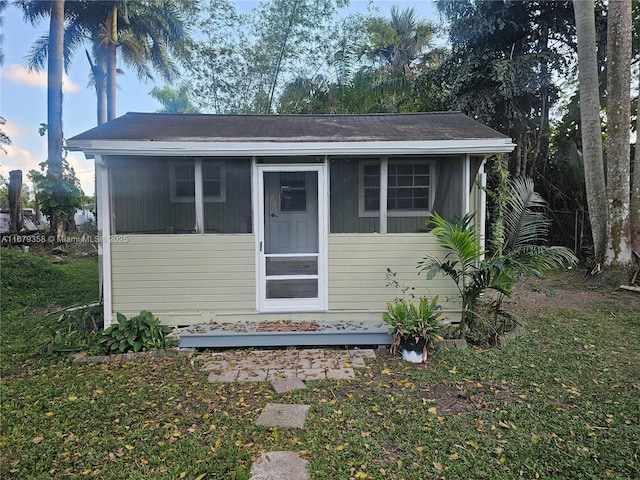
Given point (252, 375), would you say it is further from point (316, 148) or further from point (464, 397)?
point (316, 148)

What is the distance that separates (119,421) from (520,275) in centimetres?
412

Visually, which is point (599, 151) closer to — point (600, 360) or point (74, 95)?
point (600, 360)

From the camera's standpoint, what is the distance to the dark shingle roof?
483 centimetres

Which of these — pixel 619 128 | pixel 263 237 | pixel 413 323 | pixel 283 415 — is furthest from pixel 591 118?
pixel 283 415

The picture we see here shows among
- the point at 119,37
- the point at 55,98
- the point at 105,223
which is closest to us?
the point at 105,223

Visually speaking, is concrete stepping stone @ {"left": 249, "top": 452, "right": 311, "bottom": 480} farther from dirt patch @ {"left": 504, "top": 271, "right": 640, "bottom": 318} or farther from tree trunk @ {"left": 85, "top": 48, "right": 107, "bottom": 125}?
tree trunk @ {"left": 85, "top": 48, "right": 107, "bottom": 125}

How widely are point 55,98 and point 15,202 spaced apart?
3583 millimetres

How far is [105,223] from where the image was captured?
4727 mm

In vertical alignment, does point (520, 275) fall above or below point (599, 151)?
below

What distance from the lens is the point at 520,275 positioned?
4402 mm

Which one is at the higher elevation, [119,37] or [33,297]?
[119,37]

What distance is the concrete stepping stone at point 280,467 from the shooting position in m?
2.29

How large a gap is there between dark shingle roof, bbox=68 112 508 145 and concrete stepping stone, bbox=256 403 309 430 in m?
3.02

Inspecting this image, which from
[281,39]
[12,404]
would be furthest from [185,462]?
[281,39]
